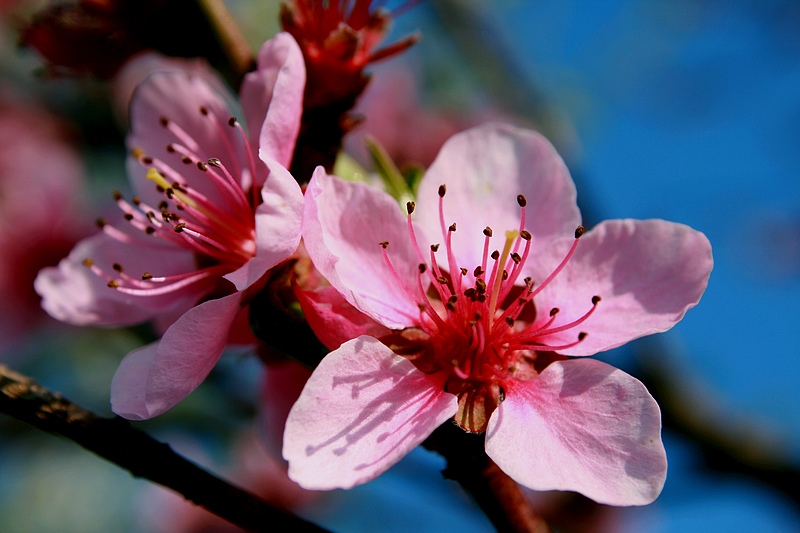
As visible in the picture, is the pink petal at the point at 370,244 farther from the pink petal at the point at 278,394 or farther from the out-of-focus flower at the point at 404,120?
the out-of-focus flower at the point at 404,120

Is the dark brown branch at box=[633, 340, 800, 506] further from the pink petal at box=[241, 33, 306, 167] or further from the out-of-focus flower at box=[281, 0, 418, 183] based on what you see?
the pink petal at box=[241, 33, 306, 167]

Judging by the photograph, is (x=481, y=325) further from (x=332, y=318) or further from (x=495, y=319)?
(x=332, y=318)

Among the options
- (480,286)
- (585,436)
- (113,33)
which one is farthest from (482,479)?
(113,33)

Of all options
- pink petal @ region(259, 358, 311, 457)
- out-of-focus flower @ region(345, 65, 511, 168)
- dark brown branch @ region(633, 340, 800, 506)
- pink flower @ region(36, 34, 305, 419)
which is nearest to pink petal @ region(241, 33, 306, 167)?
Result: pink flower @ region(36, 34, 305, 419)

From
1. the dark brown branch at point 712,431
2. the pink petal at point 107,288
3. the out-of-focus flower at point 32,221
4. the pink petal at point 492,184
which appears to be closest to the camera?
the pink petal at point 492,184

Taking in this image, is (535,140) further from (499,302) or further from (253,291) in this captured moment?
(253,291)

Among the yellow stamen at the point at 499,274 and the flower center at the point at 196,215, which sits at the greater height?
the flower center at the point at 196,215

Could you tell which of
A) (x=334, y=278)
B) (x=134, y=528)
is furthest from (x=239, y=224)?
(x=134, y=528)

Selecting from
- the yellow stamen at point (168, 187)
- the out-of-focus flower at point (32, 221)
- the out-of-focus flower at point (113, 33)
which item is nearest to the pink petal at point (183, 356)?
the yellow stamen at point (168, 187)
